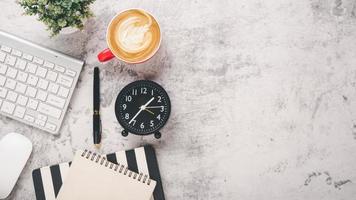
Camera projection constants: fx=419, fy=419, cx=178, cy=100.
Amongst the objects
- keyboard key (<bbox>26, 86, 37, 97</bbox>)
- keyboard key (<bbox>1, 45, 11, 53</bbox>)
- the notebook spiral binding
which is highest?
keyboard key (<bbox>1, 45, 11, 53</bbox>)

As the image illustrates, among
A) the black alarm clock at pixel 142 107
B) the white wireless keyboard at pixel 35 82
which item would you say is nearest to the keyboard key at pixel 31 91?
the white wireless keyboard at pixel 35 82

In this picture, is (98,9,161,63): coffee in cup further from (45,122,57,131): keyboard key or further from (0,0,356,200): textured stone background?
(45,122,57,131): keyboard key

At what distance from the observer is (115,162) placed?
3.60 feet

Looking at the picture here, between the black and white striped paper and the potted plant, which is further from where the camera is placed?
the black and white striped paper

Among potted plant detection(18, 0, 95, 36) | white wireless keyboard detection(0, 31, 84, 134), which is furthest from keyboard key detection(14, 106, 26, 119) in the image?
potted plant detection(18, 0, 95, 36)

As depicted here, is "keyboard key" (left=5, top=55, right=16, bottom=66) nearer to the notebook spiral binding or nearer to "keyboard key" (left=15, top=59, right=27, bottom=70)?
"keyboard key" (left=15, top=59, right=27, bottom=70)

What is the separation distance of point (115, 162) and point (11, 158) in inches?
10.8

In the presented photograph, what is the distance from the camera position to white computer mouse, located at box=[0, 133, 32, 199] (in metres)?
1.09

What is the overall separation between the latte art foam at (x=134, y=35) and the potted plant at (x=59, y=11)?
3.2 inches

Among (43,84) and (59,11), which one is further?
Result: (43,84)

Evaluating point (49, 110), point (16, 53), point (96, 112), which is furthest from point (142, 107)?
point (16, 53)

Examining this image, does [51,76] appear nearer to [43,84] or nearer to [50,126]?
[43,84]

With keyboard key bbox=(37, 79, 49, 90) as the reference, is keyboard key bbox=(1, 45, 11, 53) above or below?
above

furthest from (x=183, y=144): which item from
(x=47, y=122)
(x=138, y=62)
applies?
(x=47, y=122)
